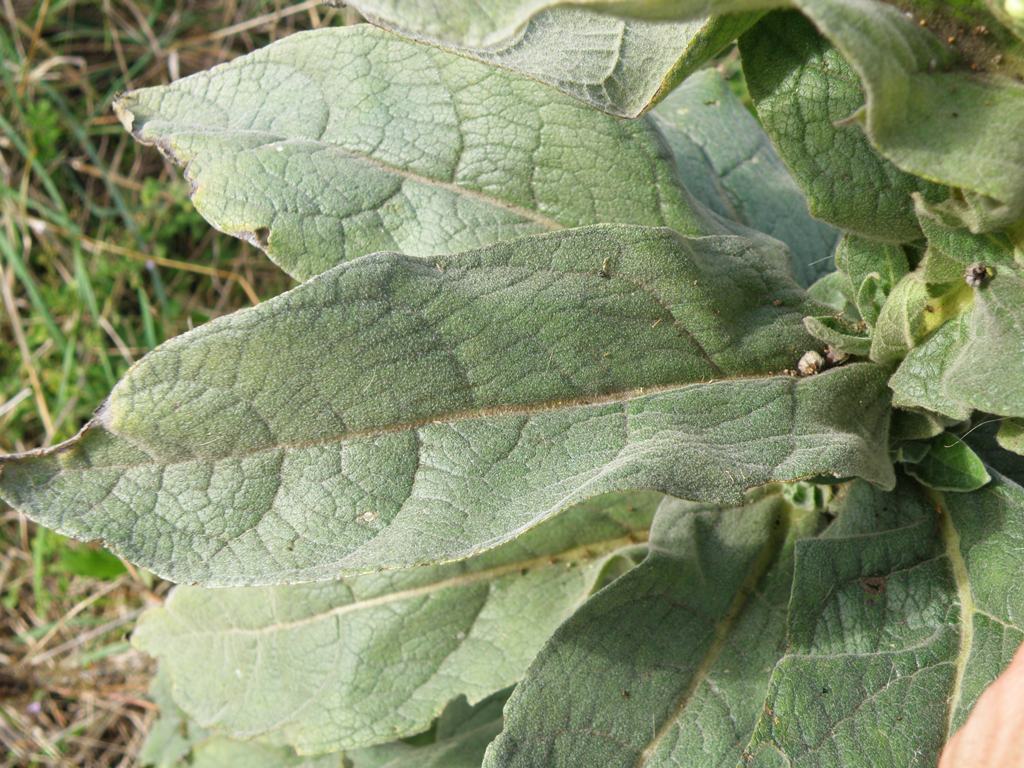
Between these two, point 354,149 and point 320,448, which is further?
point 354,149

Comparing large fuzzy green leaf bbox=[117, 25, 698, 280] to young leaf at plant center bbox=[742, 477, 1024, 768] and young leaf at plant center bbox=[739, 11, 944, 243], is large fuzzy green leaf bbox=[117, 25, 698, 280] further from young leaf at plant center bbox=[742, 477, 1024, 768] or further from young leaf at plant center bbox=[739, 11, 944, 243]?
young leaf at plant center bbox=[742, 477, 1024, 768]

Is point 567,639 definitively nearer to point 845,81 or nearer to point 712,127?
point 845,81

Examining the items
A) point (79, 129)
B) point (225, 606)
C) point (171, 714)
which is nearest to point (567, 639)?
point (225, 606)

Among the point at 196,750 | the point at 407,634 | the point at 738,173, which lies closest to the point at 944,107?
the point at 738,173

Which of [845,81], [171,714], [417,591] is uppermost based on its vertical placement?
[845,81]

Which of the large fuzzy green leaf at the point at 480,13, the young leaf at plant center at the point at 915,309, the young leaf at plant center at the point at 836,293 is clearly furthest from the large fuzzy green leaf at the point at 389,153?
the large fuzzy green leaf at the point at 480,13

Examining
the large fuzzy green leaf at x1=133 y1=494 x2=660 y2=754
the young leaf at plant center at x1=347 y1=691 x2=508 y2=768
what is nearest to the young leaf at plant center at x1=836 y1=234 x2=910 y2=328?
the large fuzzy green leaf at x1=133 y1=494 x2=660 y2=754
